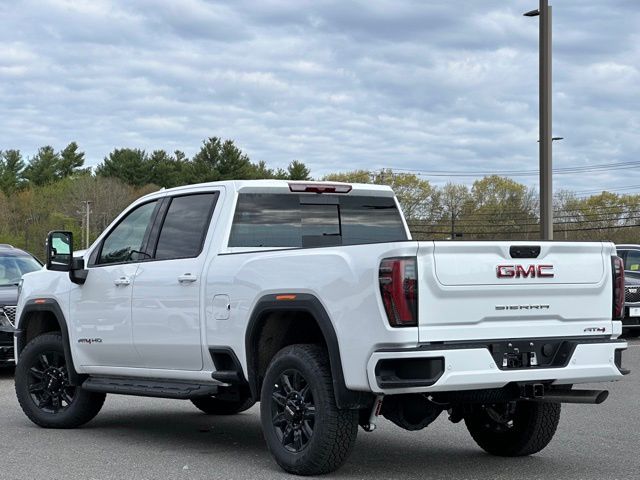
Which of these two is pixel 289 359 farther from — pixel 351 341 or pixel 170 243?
pixel 170 243

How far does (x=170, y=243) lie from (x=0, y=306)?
651cm

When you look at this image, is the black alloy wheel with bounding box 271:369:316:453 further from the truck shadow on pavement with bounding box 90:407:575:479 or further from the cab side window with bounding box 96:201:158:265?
the cab side window with bounding box 96:201:158:265

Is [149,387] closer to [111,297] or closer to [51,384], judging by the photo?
[111,297]

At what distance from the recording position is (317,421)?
6996 mm

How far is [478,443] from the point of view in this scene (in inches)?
335

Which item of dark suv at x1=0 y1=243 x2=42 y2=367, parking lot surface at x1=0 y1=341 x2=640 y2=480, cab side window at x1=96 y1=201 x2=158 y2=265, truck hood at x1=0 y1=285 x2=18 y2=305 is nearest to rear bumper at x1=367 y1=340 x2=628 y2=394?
parking lot surface at x1=0 y1=341 x2=640 y2=480

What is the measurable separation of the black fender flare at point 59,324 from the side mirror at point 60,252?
478 millimetres

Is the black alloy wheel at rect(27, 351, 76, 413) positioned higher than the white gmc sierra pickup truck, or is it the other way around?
the white gmc sierra pickup truck

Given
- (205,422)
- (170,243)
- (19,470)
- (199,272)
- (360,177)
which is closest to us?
(19,470)

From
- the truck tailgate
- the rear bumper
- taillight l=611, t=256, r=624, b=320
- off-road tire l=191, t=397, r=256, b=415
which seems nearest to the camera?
the rear bumper

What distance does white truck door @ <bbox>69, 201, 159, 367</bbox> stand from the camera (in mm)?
9141

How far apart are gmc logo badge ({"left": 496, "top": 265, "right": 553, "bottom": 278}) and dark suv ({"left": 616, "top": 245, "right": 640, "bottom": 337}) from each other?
14.4m

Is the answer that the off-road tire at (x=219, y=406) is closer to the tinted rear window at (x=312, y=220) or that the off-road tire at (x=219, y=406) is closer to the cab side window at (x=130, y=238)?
the cab side window at (x=130, y=238)

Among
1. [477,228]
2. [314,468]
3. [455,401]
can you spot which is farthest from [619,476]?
[477,228]
